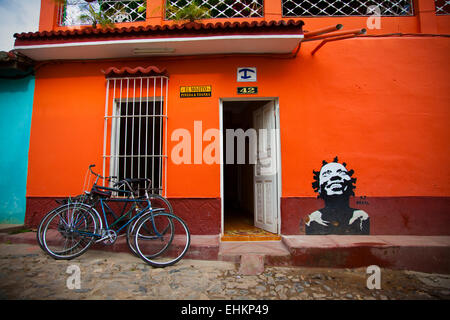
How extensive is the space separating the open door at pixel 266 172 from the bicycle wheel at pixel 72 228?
114 inches

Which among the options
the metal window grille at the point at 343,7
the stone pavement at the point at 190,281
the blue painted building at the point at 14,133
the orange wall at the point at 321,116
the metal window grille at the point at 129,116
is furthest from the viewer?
the metal window grille at the point at 343,7

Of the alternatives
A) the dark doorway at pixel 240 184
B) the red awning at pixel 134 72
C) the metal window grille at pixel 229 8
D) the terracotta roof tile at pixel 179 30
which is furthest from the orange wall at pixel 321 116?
the metal window grille at pixel 229 8

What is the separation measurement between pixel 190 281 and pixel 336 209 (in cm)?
268

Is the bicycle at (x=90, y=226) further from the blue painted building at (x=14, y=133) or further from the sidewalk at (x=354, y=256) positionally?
the blue painted building at (x=14, y=133)

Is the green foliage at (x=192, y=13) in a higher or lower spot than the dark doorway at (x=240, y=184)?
higher

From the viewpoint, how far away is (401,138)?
413 centimetres

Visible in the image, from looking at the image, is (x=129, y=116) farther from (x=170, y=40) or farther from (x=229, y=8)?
(x=229, y=8)

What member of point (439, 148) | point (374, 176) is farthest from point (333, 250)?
point (439, 148)

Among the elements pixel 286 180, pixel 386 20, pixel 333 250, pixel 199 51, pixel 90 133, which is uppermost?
pixel 386 20

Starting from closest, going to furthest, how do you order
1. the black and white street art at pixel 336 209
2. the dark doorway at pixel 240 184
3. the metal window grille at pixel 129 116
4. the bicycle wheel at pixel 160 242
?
the bicycle wheel at pixel 160 242 → the black and white street art at pixel 336 209 → the metal window grille at pixel 129 116 → the dark doorway at pixel 240 184

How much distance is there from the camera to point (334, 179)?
404 centimetres

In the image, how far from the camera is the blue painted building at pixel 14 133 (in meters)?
4.41

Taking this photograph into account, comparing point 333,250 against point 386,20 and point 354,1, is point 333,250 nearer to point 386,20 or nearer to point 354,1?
point 386,20
